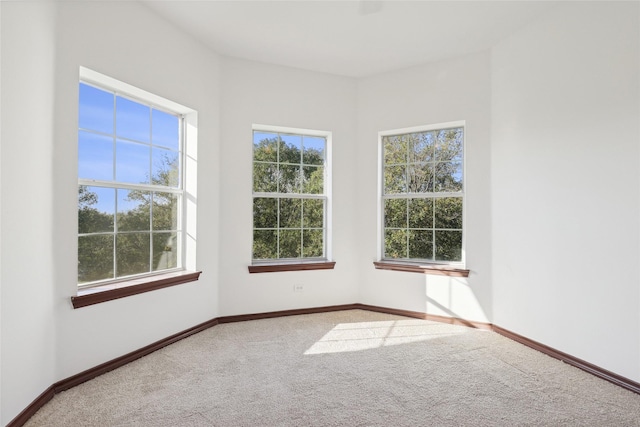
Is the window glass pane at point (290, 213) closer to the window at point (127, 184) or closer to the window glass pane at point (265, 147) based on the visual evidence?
the window glass pane at point (265, 147)

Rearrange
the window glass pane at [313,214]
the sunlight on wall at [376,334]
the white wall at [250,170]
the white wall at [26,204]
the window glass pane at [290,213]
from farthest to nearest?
the window glass pane at [313,214] < the window glass pane at [290,213] < the white wall at [250,170] < the sunlight on wall at [376,334] < the white wall at [26,204]

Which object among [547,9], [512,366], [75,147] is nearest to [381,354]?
[512,366]

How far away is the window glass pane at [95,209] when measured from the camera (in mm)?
2740

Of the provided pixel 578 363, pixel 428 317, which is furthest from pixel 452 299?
pixel 578 363

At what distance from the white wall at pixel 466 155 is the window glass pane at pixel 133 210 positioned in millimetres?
2387

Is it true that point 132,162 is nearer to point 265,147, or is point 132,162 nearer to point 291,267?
point 265,147

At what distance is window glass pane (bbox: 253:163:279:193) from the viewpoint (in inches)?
167

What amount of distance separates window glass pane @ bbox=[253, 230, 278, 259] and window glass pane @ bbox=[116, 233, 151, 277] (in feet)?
3.95

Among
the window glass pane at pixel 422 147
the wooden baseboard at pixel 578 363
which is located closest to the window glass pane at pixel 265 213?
the window glass pane at pixel 422 147

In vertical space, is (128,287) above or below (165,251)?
below

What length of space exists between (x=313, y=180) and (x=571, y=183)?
2.60 meters

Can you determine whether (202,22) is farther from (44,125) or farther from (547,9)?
(547,9)

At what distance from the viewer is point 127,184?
121 inches

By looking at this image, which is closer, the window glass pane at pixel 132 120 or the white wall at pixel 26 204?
the white wall at pixel 26 204
